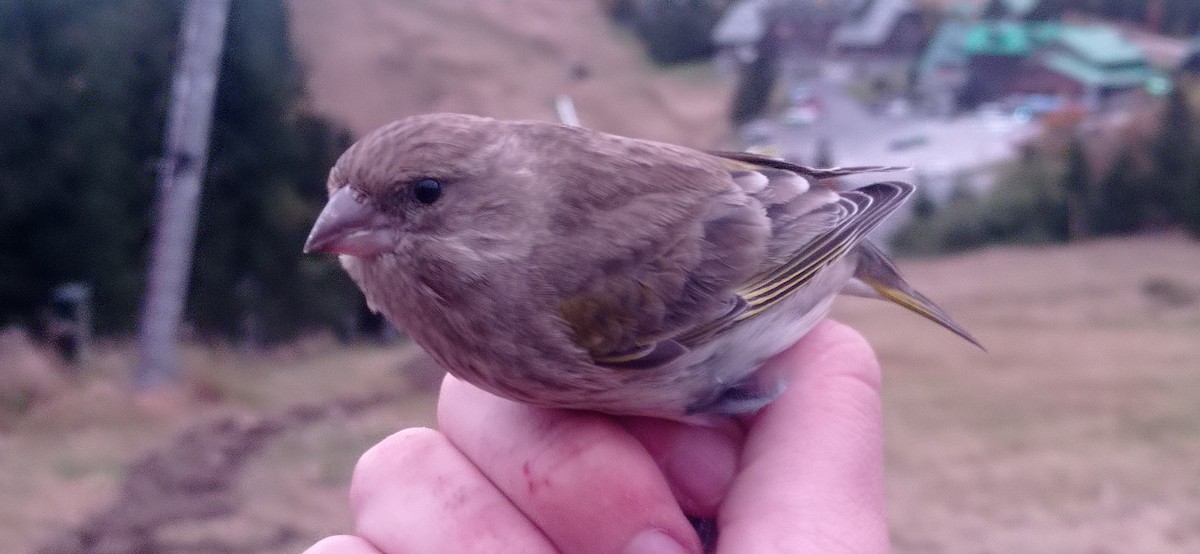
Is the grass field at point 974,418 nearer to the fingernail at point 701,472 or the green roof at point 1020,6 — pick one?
the green roof at point 1020,6

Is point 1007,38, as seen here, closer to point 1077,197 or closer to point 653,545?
point 1077,197

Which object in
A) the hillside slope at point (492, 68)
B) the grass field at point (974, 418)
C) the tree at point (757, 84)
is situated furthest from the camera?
the tree at point (757, 84)

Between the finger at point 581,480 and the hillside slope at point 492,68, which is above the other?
the hillside slope at point 492,68

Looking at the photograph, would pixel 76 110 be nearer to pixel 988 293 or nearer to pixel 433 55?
pixel 433 55

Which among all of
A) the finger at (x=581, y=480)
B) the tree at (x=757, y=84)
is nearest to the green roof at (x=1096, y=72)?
the tree at (x=757, y=84)

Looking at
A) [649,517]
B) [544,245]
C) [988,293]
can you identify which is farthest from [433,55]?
[988,293]

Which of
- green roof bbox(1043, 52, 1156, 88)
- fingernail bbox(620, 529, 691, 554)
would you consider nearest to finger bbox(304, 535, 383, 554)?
fingernail bbox(620, 529, 691, 554)
